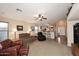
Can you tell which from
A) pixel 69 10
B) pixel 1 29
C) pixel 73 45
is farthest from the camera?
pixel 73 45

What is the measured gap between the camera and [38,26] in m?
3.07

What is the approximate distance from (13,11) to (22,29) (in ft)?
1.66

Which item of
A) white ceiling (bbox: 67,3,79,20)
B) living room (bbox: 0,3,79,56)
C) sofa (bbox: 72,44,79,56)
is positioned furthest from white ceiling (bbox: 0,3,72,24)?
sofa (bbox: 72,44,79,56)

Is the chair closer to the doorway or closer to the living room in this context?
the living room

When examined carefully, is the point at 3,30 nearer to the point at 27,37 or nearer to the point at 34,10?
the point at 27,37

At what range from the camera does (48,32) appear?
317 centimetres

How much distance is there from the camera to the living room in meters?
2.83

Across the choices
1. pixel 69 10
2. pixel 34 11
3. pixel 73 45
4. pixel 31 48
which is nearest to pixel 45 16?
pixel 34 11

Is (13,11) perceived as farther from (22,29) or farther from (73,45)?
(73,45)

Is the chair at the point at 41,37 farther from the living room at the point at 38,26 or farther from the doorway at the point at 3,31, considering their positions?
the doorway at the point at 3,31

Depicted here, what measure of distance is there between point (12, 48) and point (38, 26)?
0.86 meters

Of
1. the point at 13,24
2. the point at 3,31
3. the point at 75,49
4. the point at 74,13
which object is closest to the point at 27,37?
the point at 13,24

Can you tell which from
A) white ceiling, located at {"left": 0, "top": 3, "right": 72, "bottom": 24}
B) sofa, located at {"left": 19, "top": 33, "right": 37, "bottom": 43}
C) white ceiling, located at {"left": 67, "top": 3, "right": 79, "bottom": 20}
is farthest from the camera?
sofa, located at {"left": 19, "top": 33, "right": 37, "bottom": 43}

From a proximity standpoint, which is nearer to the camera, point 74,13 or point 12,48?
point 12,48
